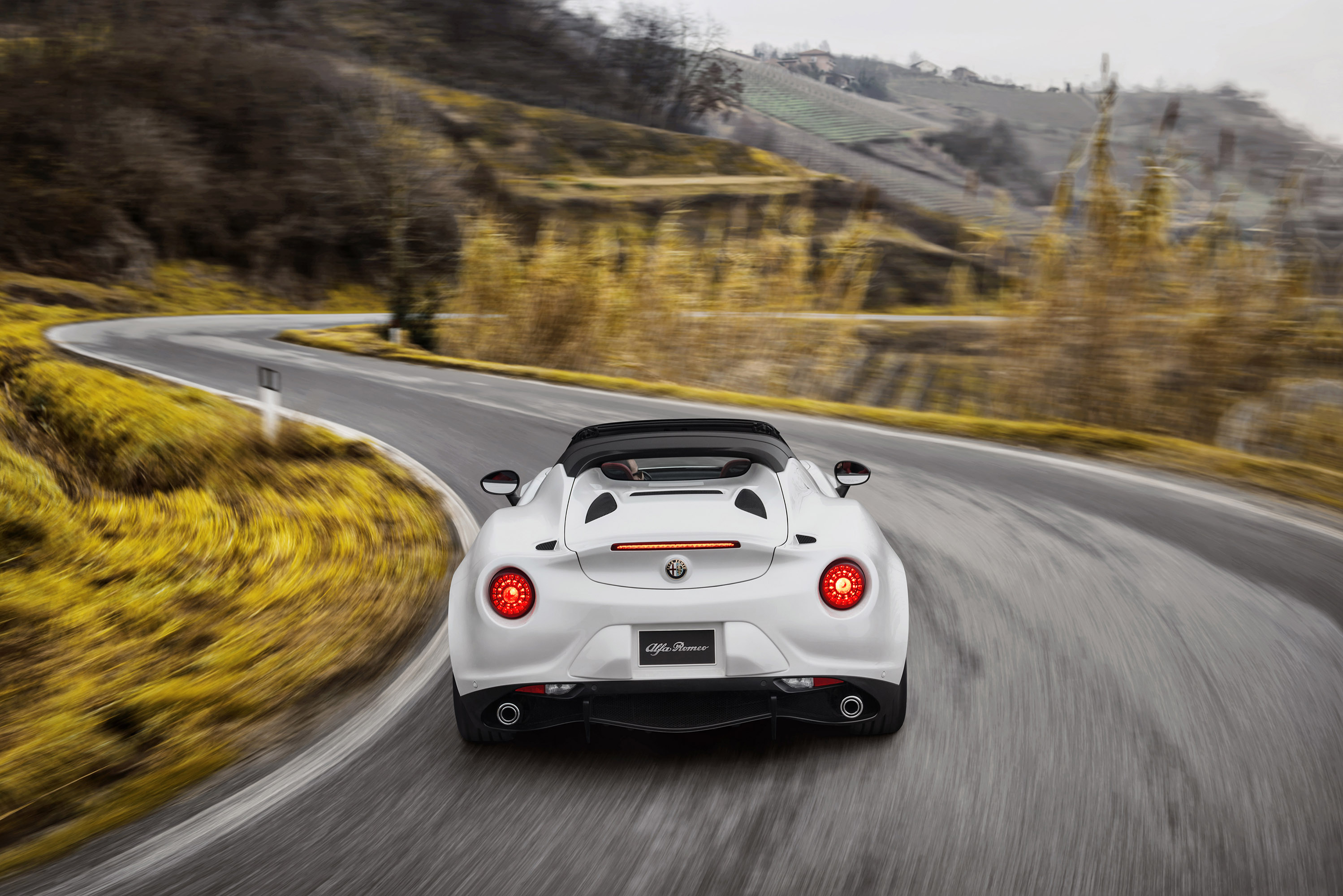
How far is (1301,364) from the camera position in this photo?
9492 mm

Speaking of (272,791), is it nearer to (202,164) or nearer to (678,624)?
(678,624)

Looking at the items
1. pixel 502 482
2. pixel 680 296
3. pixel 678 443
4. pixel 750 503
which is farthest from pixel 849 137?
pixel 750 503

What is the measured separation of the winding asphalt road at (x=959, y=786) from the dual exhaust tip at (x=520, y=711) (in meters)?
0.17

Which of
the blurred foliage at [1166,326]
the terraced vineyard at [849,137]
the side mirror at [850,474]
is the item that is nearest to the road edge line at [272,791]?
the side mirror at [850,474]

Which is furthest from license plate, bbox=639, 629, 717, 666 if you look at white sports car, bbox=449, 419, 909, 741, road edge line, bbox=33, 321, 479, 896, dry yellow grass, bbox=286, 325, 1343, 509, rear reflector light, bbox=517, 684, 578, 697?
dry yellow grass, bbox=286, 325, 1343, 509

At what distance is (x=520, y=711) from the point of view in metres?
3.42

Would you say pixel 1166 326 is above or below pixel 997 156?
above

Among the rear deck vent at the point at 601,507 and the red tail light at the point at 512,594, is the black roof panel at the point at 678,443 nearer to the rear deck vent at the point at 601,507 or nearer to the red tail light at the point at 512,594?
the rear deck vent at the point at 601,507

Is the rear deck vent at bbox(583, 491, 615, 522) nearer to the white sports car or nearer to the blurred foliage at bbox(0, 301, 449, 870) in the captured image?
the white sports car

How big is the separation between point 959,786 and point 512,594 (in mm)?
1568

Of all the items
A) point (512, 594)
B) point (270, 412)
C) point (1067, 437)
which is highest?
point (512, 594)

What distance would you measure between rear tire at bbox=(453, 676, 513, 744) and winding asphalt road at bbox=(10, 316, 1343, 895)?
0.08 meters

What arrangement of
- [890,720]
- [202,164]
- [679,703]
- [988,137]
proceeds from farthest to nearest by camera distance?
[202,164] → [988,137] → [890,720] → [679,703]

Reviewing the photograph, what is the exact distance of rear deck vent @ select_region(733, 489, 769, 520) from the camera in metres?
3.58
